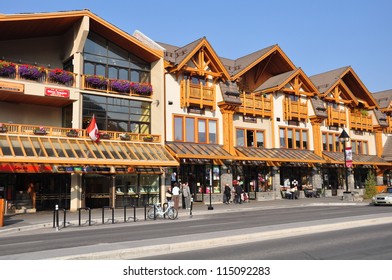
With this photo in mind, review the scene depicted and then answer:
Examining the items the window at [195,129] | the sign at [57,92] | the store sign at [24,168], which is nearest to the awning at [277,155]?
the window at [195,129]

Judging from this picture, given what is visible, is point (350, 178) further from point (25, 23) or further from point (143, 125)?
point (25, 23)

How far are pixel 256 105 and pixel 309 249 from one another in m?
27.4

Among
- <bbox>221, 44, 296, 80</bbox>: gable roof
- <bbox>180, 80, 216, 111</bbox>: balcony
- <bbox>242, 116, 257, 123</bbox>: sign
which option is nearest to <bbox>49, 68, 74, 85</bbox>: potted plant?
<bbox>180, 80, 216, 111</bbox>: balcony

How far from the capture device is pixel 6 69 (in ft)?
82.1

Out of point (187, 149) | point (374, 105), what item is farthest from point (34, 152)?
point (374, 105)

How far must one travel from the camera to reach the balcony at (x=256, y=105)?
35938 millimetres

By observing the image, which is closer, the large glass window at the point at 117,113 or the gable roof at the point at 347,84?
the large glass window at the point at 117,113

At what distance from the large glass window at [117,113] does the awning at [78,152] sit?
1.65 meters

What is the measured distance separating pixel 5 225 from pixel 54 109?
11844 mm

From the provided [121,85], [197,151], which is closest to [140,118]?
[121,85]

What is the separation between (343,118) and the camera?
4450 centimetres

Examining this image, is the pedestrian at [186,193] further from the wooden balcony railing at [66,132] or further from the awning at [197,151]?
the wooden balcony railing at [66,132]

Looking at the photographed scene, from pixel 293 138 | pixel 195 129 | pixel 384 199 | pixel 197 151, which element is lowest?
pixel 384 199

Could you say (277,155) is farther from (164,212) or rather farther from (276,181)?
(164,212)
